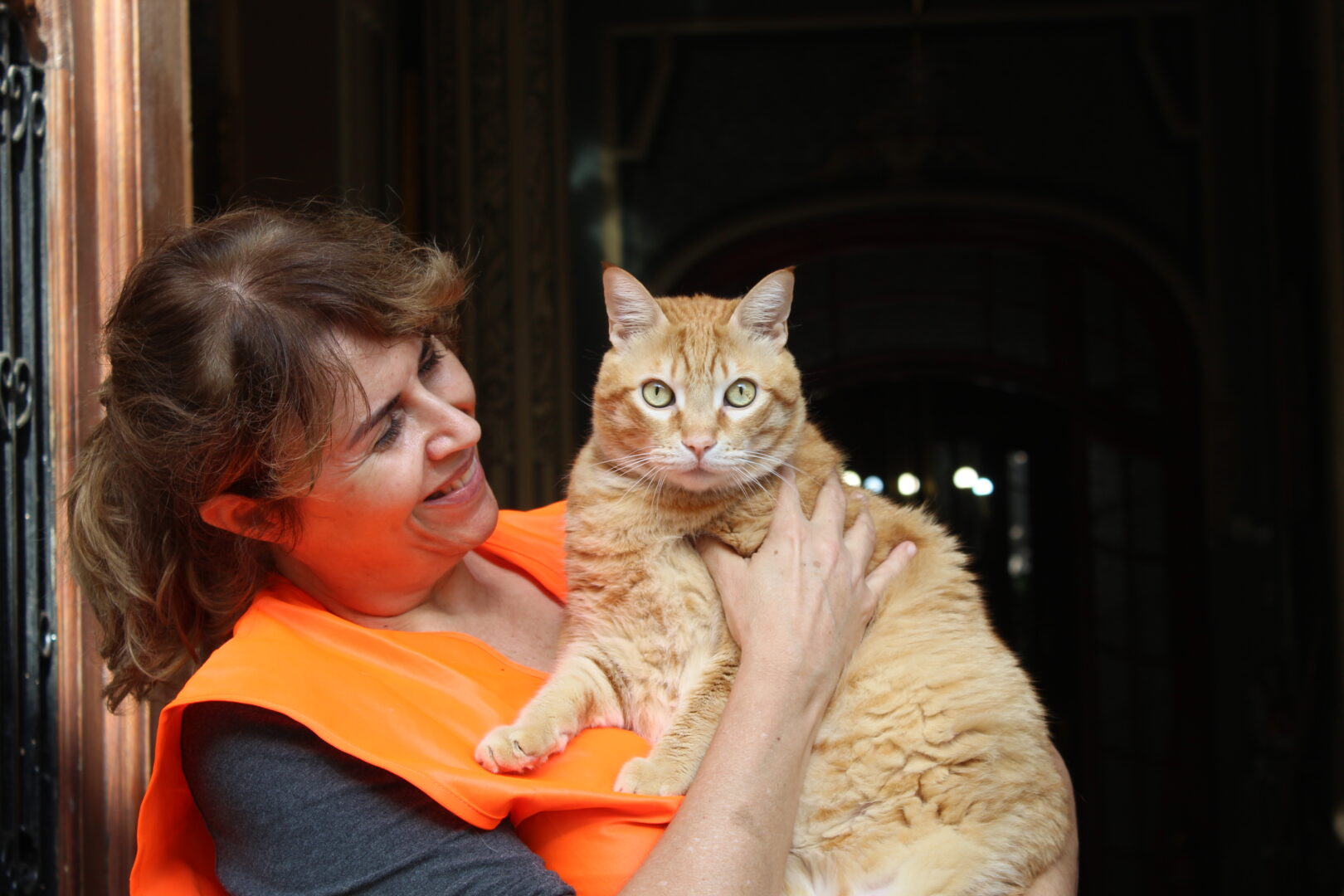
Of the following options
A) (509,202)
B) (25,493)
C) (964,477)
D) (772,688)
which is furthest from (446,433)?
(964,477)

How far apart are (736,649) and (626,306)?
Result: 52 cm

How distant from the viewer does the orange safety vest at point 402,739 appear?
112cm

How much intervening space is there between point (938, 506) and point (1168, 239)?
117 cm

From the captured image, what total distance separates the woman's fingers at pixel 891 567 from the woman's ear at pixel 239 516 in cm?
75

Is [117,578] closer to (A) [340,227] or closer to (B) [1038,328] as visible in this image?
(A) [340,227]

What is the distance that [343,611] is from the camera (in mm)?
1440

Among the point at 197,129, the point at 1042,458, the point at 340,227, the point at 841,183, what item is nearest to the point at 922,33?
the point at 841,183

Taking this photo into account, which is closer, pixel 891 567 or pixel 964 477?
pixel 891 567

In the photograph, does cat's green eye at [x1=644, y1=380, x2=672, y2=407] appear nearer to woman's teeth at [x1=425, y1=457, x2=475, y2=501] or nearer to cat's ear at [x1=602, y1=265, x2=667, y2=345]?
cat's ear at [x1=602, y1=265, x2=667, y2=345]

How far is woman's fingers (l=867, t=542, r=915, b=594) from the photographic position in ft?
4.72

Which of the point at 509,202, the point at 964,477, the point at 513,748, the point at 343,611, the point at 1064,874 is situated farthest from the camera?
the point at 964,477

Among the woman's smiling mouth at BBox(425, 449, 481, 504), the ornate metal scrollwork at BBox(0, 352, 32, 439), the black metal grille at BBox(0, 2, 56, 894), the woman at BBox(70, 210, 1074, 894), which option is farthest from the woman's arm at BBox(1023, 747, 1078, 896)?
the ornate metal scrollwork at BBox(0, 352, 32, 439)

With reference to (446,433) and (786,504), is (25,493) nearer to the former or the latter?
(446,433)

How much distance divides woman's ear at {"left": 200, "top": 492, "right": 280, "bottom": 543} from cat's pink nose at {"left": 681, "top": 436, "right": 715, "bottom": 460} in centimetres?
52
